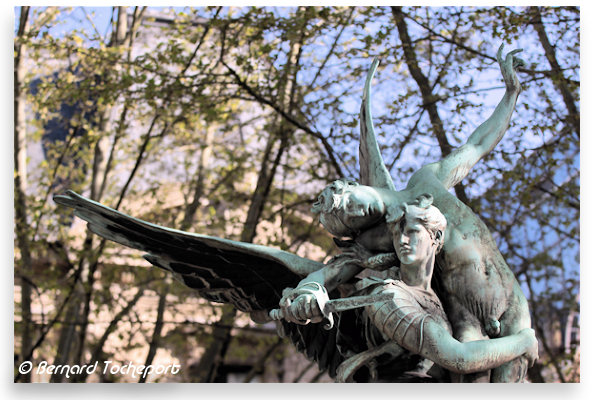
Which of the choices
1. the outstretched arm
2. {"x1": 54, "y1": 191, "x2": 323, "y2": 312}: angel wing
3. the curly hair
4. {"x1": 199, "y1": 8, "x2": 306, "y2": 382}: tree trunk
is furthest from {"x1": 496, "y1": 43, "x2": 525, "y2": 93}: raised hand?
{"x1": 199, "y1": 8, "x2": 306, "y2": 382}: tree trunk

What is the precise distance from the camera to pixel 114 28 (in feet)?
28.4

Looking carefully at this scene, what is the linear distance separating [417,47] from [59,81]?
319 cm

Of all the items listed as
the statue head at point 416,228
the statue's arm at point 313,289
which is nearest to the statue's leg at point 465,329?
the statue head at point 416,228

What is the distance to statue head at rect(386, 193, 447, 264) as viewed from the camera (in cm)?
289

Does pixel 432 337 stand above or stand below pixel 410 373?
above

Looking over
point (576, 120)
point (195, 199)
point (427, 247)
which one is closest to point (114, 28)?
point (195, 199)

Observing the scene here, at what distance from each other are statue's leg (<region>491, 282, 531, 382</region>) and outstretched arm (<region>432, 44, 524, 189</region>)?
541mm

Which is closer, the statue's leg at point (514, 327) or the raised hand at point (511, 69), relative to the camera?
the statue's leg at point (514, 327)

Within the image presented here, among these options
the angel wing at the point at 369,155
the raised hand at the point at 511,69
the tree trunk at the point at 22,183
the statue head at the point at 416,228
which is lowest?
the tree trunk at the point at 22,183

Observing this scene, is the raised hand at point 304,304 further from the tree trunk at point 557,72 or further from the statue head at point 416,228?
the tree trunk at point 557,72

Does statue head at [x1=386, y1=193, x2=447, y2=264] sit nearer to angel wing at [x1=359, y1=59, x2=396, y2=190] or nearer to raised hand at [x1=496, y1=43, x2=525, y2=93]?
angel wing at [x1=359, y1=59, x2=396, y2=190]

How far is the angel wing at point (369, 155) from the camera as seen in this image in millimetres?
3379

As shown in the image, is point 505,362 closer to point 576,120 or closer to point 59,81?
point 576,120

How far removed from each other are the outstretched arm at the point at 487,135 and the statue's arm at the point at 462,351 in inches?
28.7
